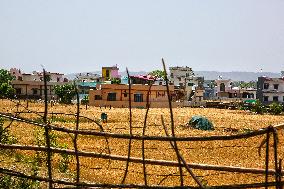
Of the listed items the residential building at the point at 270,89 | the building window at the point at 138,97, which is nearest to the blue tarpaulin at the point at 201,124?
the building window at the point at 138,97

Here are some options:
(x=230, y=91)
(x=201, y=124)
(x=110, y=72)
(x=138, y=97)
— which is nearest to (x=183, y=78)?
(x=230, y=91)

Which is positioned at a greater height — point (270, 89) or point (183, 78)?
point (183, 78)

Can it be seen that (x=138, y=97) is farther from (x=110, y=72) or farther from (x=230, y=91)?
(x=230, y=91)

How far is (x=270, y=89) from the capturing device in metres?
56.0

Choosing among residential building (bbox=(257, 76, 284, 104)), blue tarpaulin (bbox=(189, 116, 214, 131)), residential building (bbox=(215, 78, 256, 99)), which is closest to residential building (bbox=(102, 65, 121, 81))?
residential building (bbox=(215, 78, 256, 99))

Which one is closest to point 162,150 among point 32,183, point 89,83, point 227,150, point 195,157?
point 195,157

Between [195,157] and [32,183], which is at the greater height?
[32,183]

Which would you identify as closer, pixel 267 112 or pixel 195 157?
pixel 195 157

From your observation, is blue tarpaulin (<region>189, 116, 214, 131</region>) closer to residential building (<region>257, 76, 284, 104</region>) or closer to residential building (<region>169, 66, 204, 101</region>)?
residential building (<region>257, 76, 284, 104</region>)

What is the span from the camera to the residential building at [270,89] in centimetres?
5556

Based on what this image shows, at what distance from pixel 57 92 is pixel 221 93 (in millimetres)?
30691

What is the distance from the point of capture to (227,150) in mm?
15672

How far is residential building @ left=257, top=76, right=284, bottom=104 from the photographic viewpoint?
5556cm

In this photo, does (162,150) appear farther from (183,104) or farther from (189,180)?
(183,104)
